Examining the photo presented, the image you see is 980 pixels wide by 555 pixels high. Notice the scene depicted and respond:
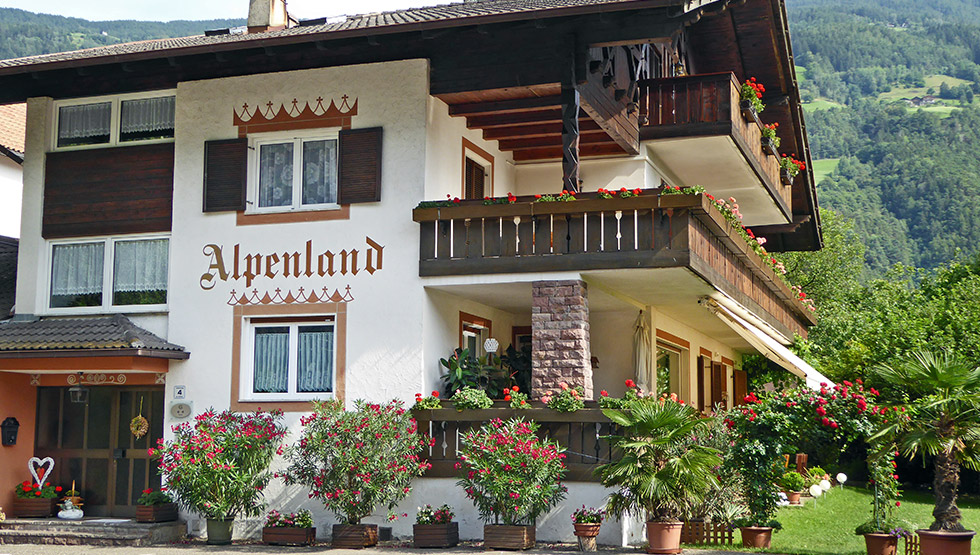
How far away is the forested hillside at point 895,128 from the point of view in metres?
91.5

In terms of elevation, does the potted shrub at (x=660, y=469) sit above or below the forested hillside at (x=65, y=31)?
below

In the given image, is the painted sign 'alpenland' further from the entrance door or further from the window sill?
the entrance door

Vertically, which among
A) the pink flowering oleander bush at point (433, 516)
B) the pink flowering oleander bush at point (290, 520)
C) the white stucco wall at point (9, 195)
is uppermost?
the white stucco wall at point (9, 195)

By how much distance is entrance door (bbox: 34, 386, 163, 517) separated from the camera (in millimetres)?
19203

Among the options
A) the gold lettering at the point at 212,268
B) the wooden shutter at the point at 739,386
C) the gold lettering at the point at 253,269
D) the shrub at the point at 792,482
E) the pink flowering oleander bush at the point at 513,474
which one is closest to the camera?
the pink flowering oleander bush at the point at 513,474

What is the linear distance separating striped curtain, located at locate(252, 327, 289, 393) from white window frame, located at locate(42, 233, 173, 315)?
181 centimetres

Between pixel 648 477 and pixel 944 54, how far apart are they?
167461 millimetres

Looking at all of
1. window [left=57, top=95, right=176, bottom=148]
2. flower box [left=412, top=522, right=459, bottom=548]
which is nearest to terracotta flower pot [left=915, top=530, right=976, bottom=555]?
flower box [left=412, top=522, right=459, bottom=548]

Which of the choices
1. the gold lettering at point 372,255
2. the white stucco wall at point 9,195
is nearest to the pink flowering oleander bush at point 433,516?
the gold lettering at point 372,255

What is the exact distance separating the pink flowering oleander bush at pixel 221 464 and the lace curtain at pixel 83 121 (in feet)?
Answer: 18.6

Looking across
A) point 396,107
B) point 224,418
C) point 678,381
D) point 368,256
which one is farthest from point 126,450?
point 678,381

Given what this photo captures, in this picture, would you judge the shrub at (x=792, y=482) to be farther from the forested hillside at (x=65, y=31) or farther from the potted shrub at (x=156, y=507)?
the forested hillside at (x=65, y=31)

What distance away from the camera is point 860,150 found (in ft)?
382

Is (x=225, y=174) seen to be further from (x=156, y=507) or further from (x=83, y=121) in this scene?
(x=156, y=507)
